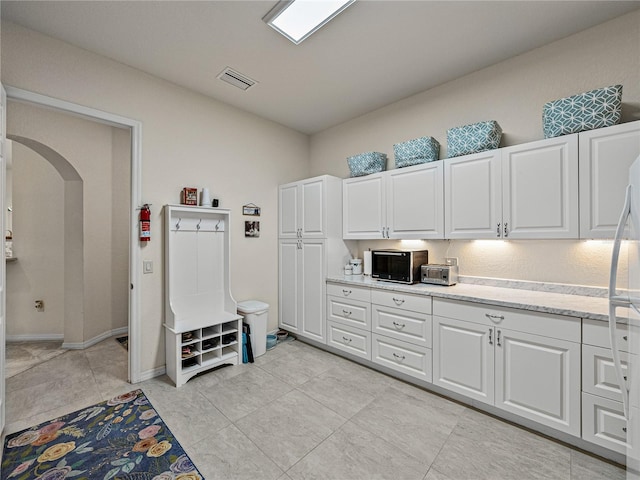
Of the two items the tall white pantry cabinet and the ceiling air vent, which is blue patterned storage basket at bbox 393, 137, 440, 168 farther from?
the ceiling air vent

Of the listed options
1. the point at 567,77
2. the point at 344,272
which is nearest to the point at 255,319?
the point at 344,272

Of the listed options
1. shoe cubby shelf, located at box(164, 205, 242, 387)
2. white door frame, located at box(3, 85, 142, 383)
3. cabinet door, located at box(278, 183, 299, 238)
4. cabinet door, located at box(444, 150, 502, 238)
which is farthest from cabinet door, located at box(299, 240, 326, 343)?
white door frame, located at box(3, 85, 142, 383)

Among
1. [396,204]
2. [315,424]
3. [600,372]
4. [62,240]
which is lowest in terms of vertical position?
[315,424]

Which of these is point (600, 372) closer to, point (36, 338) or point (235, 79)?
point (235, 79)

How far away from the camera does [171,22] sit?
2.10 metres

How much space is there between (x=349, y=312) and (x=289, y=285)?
1.02 metres

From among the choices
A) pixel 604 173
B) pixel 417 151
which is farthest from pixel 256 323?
pixel 604 173

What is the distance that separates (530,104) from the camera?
2.43 meters

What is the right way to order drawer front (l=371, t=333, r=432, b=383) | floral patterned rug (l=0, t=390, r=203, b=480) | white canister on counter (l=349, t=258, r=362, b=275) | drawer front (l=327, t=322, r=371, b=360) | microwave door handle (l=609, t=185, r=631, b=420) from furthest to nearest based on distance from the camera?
white canister on counter (l=349, t=258, r=362, b=275), drawer front (l=327, t=322, r=371, b=360), drawer front (l=371, t=333, r=432, b=383), floral patterned rug (l=0, t=390, r=203, b=480), microwave door handle (l=609, t=185, r=631, b=420)

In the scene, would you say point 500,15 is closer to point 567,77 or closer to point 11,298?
point 567,77

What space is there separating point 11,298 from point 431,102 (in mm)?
5749

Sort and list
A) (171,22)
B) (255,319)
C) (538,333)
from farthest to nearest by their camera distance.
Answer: (255,319), (171,22), (538,333)

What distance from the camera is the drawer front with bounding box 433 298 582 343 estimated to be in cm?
182

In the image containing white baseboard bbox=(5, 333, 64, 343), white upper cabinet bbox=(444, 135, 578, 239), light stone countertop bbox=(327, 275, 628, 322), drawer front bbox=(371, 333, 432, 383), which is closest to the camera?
light stone countertop bbox=(327, 275, 628, 322)
